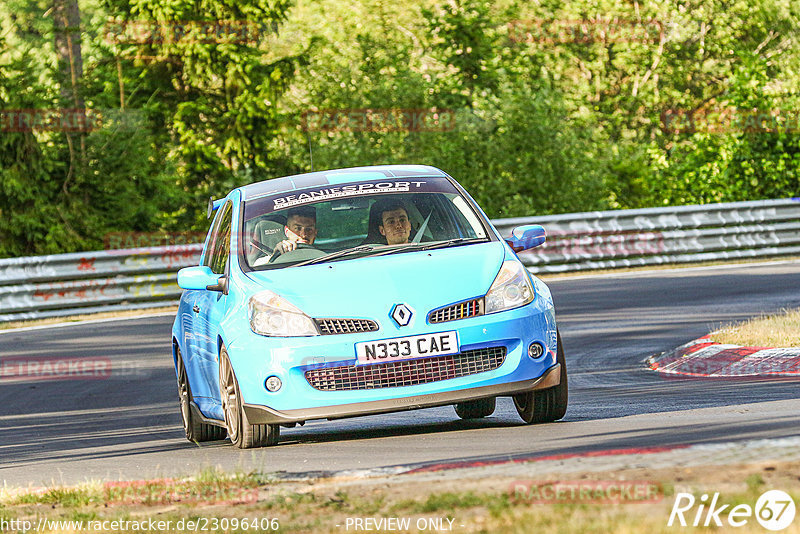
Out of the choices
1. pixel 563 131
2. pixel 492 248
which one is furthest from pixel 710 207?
pixel 492 248

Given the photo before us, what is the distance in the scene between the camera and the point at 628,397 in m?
10.2

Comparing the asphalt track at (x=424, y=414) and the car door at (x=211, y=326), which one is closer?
the asphalt track at (x=424, y=414)

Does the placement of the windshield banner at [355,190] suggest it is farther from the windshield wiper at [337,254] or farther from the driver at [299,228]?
the windshield wiper at [337,254]

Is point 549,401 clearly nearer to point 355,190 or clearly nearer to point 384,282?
point 384,282

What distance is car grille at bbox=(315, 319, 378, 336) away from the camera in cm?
788

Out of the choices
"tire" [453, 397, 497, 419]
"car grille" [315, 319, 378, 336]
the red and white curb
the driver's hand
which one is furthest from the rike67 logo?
the red and white curb

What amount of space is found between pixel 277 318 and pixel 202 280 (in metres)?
1.15

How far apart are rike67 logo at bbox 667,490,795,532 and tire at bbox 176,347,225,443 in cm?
527

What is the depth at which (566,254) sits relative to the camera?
22922 millimetres

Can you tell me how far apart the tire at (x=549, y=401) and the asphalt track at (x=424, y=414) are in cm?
13

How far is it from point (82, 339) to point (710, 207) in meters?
11.5

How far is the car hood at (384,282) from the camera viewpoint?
7.92 metres

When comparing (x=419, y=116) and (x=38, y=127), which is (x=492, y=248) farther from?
(x=419, y=116)

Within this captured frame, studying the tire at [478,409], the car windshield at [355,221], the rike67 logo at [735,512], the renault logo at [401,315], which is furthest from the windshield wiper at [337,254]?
the rike67 logo at [735,512]
